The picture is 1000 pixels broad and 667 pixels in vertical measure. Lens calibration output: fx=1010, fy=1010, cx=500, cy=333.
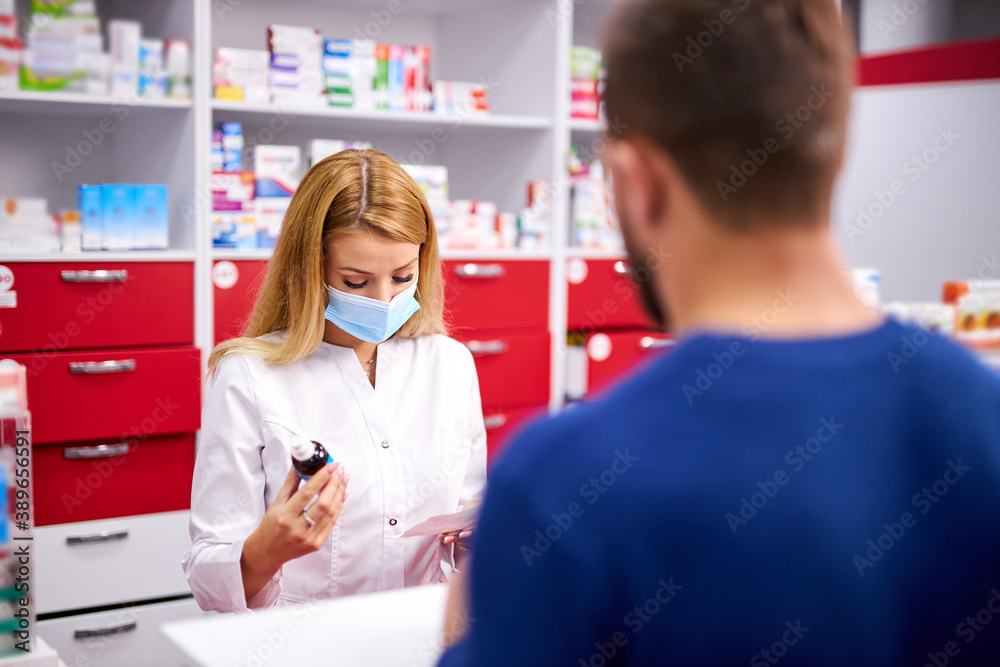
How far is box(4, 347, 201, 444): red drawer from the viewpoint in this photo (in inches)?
105

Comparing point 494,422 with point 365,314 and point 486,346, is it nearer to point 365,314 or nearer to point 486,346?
point 486,346

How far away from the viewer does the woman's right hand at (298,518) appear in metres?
1.51

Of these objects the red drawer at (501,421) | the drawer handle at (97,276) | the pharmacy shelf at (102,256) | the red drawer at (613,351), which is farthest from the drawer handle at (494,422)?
the drawer handle at (97,276)

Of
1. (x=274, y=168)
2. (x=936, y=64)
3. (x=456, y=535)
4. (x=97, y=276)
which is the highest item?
(x=936, y=64)

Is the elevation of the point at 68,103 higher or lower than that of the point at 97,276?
higher

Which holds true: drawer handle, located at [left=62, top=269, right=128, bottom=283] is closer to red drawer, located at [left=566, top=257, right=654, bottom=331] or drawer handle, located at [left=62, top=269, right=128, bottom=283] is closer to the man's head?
red drawer, located at [left=566, top=257, right=654, bottom=331]

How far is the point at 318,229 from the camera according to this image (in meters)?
1.83

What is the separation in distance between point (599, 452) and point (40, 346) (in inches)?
97.3

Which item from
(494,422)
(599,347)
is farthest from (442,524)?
(599,347)

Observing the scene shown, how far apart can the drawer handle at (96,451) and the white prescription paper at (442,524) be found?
1.48 metres

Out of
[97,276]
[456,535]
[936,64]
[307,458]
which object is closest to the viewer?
[307,458]

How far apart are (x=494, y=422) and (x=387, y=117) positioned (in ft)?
3.43

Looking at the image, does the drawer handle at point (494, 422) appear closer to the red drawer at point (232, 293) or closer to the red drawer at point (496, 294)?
the red drawer at point (496, 294)

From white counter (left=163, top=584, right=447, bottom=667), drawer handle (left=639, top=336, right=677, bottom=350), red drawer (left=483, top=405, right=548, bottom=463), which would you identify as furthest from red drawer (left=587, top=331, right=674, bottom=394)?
white counter (left=163, top=584, right=447, bottom=667)
